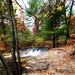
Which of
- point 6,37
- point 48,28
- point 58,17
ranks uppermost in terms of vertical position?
point 58,17

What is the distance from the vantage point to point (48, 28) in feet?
47.9

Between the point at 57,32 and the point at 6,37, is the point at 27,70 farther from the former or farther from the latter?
the point at 6,37

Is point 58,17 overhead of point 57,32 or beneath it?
overhead

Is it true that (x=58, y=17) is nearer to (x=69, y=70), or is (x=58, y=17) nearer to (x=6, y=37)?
(x=6, y=37)

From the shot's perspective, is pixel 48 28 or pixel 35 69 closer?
pixel 35 69

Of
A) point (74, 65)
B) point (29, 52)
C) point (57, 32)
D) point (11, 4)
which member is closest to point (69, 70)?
point (74, 65)

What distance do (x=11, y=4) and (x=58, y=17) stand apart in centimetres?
1026

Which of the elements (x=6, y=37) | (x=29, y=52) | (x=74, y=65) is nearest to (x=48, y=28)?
(x=29, y=52)

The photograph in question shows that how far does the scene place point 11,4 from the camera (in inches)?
173

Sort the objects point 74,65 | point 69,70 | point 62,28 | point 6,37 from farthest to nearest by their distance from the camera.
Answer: point 6,37, point 62,28, point 74,65, point 69,70

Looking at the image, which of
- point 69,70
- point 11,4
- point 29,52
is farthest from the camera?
point 29,52

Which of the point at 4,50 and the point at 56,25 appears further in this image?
the point at 4,50

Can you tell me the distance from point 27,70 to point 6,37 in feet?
35.8

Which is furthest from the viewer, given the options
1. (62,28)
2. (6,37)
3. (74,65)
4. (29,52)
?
(6,37)
